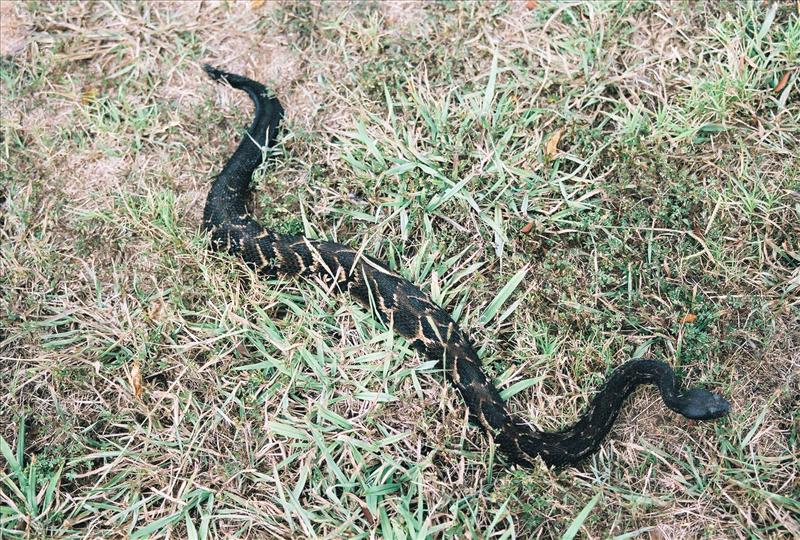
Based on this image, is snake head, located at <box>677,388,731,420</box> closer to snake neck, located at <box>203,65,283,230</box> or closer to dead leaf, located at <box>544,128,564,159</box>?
dead leaf, located at <box>544,128,564,159</box>

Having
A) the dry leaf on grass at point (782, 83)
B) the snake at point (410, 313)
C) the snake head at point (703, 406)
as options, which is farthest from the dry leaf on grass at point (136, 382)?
the dry leaf on grass at point (782, 83)

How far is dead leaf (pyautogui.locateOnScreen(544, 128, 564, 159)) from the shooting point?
5121 millimetres

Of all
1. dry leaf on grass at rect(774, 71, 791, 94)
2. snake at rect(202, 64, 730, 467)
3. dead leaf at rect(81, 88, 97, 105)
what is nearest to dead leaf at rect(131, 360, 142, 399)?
snake at rect(202, 64, 730, 467)

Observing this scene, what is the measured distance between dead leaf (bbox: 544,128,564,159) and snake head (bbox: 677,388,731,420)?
1965mm

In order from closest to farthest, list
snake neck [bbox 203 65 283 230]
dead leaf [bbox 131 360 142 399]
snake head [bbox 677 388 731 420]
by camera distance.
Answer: snake head [bbox 677 388 731 420] → dead leaf [bbox 131 360 142 399] → snake neck [bbox 203 65 283 230]

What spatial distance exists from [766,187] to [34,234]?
5.43 metres

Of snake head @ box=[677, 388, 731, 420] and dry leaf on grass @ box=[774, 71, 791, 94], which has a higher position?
dry leaf on grass @ box=[774, 71, 791, 94]

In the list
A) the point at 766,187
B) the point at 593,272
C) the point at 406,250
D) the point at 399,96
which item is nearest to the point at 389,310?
the point at 406,250

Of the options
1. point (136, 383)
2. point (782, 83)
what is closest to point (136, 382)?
point (136, 383)

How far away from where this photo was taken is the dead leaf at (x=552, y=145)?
512 cm

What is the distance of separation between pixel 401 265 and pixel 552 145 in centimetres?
145

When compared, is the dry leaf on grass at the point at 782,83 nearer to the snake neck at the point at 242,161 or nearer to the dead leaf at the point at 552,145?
the dead leaf at the point at 552,145

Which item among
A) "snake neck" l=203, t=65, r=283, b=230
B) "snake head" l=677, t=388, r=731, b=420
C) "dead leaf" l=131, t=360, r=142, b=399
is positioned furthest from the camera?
"snake neck" l=203, t=65, r=283, b=230

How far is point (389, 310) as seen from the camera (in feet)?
15.5
